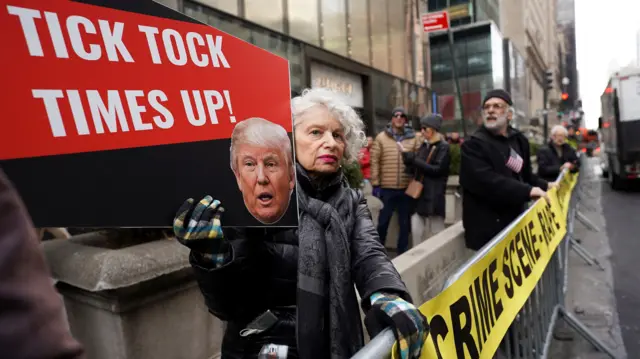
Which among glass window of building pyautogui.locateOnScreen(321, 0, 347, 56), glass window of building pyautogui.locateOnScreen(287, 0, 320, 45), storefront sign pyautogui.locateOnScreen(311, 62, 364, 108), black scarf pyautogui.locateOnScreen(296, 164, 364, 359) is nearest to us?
black scarf pyautogui.locateOnScreen(296, 164, 364, 359)

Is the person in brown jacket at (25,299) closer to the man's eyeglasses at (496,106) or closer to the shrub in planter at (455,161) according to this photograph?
the man's eyeglasses at (496,106)

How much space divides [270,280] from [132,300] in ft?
4.28

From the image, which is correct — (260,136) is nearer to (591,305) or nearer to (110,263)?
(110,263)

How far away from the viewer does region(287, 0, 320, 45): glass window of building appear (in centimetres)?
1134

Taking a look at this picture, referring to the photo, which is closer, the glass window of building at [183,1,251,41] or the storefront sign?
the glass window of building at [183,1,251,41]

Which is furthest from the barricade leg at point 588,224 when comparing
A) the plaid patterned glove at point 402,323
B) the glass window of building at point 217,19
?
the plaid patterned glove at point 402,323

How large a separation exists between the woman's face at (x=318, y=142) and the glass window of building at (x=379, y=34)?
1464cm

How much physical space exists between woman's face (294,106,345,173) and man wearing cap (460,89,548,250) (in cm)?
225

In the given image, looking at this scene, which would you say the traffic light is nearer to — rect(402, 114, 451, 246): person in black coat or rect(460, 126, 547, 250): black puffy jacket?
rect(402, 114, 451, 246): person in black coat

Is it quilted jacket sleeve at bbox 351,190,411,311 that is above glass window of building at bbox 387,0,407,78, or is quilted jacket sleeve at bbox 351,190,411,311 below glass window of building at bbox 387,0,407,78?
below

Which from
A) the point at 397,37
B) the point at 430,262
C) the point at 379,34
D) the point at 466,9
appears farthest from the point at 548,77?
the point at 430,262

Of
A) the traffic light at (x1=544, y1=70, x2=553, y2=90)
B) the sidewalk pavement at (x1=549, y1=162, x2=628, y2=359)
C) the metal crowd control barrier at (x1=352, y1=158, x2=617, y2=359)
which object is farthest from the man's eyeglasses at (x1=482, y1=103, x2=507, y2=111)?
the traffic light at (x1=544, y1=70, x2=553, y2=90)

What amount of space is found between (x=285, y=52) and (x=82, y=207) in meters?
10.1

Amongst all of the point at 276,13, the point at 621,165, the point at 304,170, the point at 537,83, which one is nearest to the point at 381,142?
the point at 304,170
